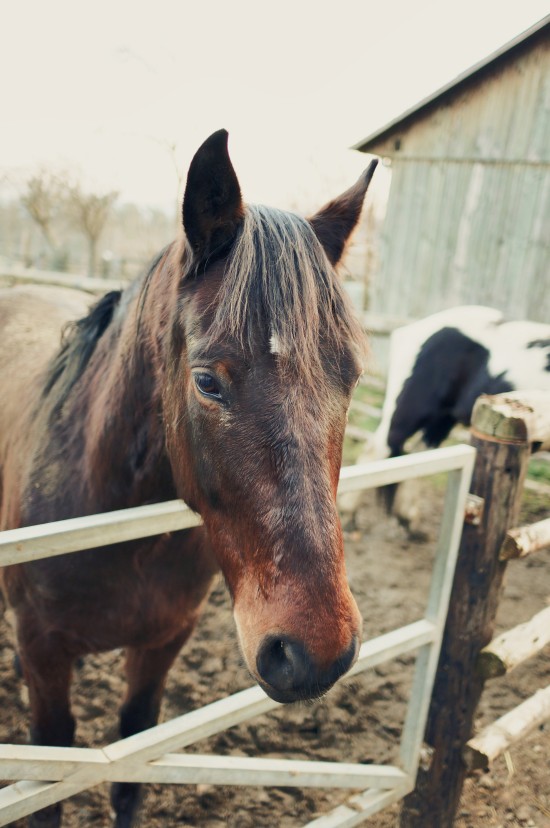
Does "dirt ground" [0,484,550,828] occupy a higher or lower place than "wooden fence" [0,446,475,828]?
lower

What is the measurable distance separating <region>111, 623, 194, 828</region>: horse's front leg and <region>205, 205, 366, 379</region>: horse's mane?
4.49ft

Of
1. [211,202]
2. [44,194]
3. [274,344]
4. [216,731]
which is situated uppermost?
[44,194]

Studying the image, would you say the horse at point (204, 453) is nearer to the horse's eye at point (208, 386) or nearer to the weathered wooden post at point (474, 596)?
the horse's eye at point (208, 386)

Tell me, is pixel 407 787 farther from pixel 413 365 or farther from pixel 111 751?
pixel 413 365

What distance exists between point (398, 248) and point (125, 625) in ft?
28.5

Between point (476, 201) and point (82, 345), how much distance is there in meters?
7.77

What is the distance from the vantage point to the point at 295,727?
112 inches

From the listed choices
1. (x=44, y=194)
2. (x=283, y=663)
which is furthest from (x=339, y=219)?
(x=44, y=194)

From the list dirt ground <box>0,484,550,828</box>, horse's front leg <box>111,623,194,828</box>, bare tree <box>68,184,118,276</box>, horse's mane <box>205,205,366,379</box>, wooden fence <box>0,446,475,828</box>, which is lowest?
dirt ground <box>0,484,550,828</box>

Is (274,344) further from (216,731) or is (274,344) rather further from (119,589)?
(216,731)

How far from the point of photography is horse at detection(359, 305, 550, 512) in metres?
4.58

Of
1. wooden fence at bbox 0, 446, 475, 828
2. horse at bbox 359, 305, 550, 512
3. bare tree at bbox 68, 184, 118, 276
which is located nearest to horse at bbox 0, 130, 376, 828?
wooden fence at bbox 0, 446, 475, 828

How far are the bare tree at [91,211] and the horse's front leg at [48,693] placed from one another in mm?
16810

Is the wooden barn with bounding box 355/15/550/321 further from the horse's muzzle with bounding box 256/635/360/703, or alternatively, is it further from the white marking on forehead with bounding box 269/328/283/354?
the horse's muzzle with bounding box 256/635/360/703
